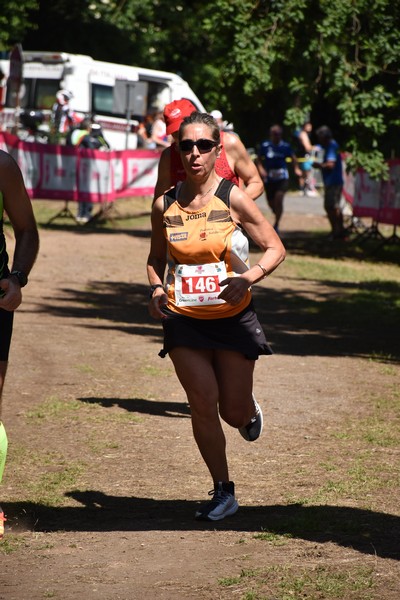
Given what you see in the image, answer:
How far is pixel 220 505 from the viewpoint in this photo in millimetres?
6094

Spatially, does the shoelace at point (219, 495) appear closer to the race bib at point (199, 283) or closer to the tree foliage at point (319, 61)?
the race bib at point (199, 283)

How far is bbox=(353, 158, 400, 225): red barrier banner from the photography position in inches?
835

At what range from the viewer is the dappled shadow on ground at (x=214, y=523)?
18.7ft

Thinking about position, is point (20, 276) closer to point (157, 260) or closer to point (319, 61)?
point (157, 260)

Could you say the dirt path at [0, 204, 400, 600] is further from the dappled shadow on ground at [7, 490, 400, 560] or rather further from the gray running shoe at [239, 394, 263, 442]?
the gray running shoe at [239, 394, 263, 442]

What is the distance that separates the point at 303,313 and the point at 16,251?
9.27m

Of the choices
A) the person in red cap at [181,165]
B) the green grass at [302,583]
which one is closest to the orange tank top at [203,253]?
the person in red cap at [181,165]

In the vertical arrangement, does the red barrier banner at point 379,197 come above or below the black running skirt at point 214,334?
below

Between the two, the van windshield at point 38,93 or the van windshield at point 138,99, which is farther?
the van windshield at point 38,93

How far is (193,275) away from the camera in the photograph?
5.86m

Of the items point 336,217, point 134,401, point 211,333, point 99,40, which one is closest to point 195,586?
point 211,333

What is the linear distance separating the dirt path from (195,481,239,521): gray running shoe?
3.5 inches

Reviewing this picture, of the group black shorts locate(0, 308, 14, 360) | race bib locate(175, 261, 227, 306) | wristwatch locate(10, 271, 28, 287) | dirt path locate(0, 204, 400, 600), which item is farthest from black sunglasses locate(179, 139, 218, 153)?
dirt path locate(0, 204, 400, 600)

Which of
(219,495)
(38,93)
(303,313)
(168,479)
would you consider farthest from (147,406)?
(38,93)
